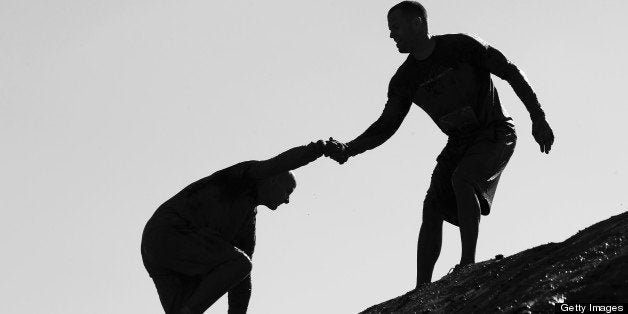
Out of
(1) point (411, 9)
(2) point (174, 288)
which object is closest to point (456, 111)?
(1) point (411, 9)

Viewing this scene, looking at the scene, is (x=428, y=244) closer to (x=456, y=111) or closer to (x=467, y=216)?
(x=467, y=216)

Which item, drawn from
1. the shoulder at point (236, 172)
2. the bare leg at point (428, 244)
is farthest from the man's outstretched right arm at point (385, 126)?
the shoulder at point (236, 172)

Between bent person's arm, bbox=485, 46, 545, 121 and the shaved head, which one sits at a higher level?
the shaved head

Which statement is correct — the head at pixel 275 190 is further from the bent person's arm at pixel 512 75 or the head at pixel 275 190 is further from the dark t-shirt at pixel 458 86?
the bent person's arm at pixel 512 75

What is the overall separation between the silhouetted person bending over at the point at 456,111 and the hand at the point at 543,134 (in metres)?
0.01

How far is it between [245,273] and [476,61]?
8.81 ft

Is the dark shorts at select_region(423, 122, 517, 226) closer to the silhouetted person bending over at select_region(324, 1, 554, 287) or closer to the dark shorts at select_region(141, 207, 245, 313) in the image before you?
the silhouetted person bending over at select_region(324, 1, 554, 287)

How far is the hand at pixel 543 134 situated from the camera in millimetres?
12312

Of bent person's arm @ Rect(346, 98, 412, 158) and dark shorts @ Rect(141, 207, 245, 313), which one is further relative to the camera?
bent person's arm @ Rect(346, 98, 412, 158)

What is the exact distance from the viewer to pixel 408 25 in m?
12.7

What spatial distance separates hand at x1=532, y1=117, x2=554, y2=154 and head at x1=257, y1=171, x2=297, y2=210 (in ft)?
6.55

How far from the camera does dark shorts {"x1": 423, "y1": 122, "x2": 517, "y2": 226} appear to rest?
12.6 metres

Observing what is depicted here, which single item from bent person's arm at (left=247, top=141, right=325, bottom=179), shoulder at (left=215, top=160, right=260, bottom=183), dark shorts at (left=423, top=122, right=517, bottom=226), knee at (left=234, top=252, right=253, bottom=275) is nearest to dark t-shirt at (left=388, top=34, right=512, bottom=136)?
dark shorts at (left=423, top=122, right=517, bottom=226)

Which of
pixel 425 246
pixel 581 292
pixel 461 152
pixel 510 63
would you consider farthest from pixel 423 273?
pixel 581 292
